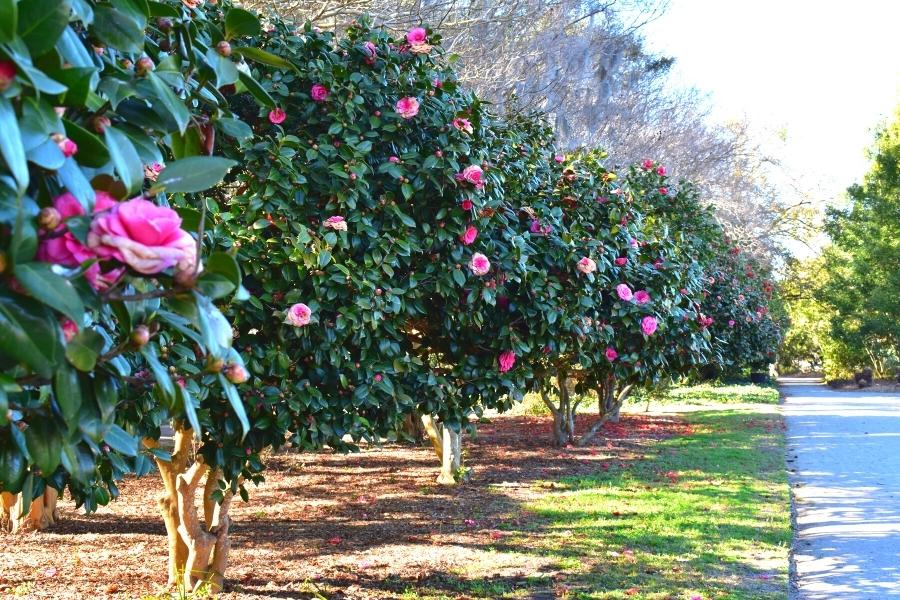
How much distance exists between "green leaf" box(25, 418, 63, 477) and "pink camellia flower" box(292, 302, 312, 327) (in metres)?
2.62

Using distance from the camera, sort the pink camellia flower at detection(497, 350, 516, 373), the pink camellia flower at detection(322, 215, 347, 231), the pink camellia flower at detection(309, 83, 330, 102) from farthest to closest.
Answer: the pink camellia flower at detection(497, 350, 516, 373)
the pink camellia flower at detection(309, 83, 330, 102)
the pink camellia flower at detection(322, 215, 347, 231)

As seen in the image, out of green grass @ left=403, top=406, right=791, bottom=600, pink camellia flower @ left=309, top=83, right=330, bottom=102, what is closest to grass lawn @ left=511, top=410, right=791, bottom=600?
green grass @ left=403, top=406, right=791, bottom=600

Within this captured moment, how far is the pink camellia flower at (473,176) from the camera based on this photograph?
405 cm

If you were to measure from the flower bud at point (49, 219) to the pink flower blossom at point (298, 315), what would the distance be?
112 inches

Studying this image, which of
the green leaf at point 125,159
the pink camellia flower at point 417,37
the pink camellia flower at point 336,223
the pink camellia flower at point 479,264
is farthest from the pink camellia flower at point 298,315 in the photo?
the green leaf at point 125,159

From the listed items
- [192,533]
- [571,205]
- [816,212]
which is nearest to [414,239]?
[571,205]

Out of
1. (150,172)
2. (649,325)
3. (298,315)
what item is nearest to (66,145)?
(150,172)

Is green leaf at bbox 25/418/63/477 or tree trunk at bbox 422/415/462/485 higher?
green leaf at bbox 25/418/63/477

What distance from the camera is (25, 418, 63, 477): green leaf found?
1.02 m

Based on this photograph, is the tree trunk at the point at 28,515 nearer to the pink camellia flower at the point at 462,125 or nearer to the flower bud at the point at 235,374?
the pink camellia flower at the point at 462,125

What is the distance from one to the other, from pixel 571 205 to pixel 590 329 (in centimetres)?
100

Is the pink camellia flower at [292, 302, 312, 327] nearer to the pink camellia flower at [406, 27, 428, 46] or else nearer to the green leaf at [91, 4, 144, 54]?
the pink camellia flower at [406, 27, 428, 46]

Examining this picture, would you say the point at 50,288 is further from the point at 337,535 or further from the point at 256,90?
the point at 337,535

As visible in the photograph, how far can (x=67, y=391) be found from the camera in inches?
36.1
